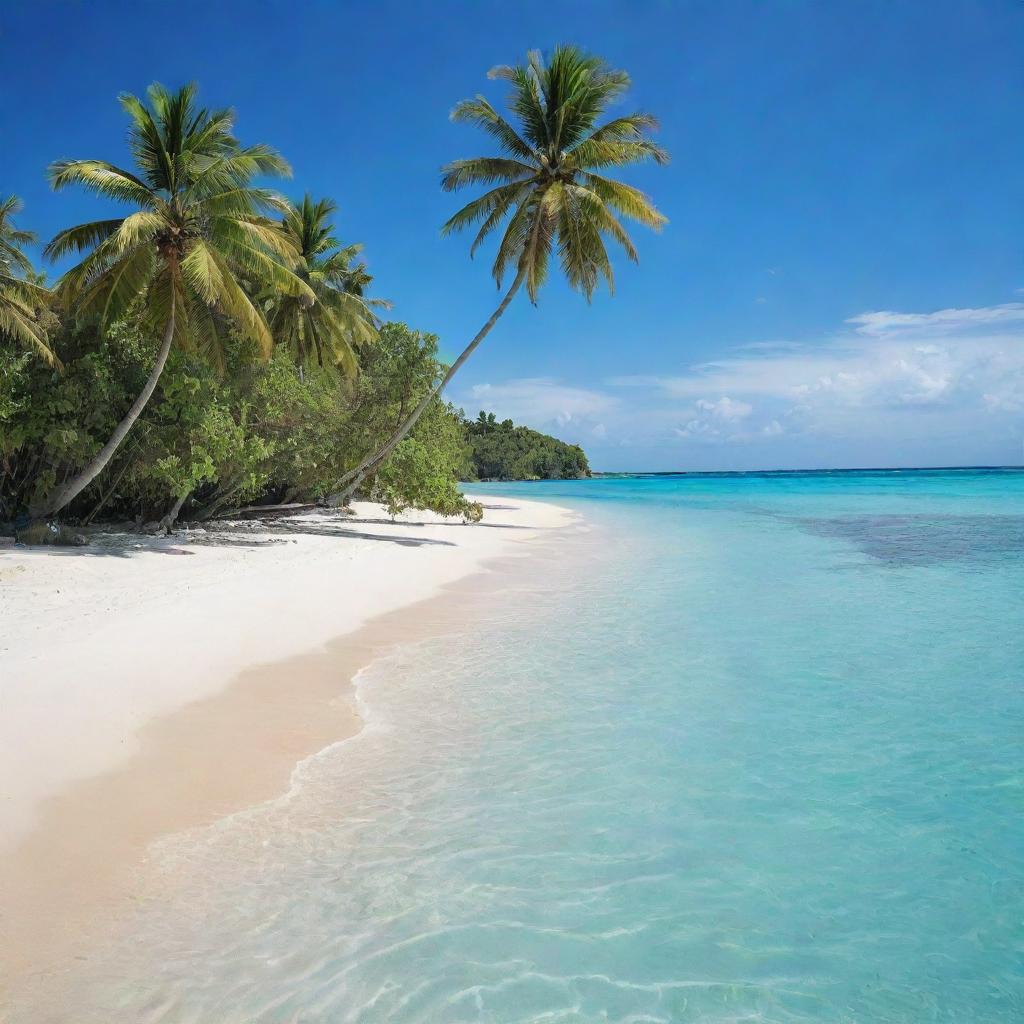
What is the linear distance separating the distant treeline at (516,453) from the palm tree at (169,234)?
80887 mm

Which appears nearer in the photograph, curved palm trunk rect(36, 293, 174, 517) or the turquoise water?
the turquoise water

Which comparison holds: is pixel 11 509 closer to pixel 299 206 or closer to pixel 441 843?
pixel 299 206

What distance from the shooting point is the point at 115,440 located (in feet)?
41.2

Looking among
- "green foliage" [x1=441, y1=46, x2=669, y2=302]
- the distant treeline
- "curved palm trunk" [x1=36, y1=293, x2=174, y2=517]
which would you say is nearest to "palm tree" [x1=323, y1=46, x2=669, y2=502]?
"green foliage" [x1=441, y1=46, x2=669, y2=302]

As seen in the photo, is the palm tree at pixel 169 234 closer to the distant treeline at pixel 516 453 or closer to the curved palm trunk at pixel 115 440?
the curved palm trunk at pixel 115 440

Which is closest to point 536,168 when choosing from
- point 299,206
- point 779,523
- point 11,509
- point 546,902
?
point 299,206

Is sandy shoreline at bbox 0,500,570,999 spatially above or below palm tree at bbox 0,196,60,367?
below

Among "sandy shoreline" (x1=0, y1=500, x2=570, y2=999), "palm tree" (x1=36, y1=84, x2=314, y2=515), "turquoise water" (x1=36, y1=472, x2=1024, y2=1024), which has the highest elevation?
"palm tree" (x1=36, y1=84, x2=314, y2=515)

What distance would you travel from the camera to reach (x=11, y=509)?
14.8 m

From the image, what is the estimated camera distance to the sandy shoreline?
3.35 metres

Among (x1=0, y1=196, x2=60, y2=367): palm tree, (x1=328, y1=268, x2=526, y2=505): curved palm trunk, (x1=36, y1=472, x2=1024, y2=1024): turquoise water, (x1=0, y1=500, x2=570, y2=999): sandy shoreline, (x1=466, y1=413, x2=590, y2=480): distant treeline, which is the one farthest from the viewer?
(x1=466, y1=413, x2=590, y2=480): distant treeline

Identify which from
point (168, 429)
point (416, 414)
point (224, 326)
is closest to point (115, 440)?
point (168, 429)

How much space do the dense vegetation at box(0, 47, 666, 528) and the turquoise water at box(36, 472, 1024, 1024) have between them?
8.77m

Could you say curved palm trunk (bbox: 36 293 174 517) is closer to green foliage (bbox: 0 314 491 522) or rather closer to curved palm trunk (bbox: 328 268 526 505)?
green foliage (bbox: 0 314 491 522)
